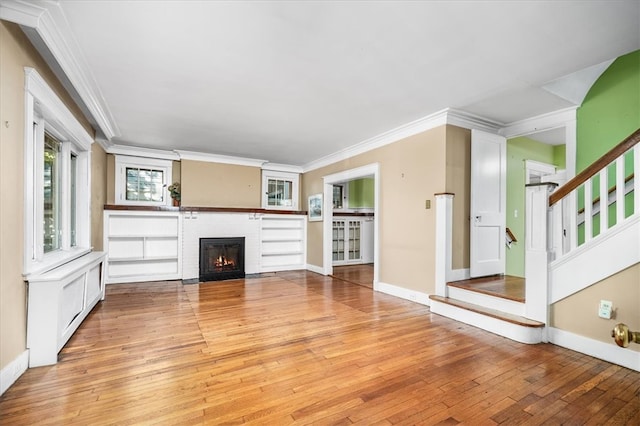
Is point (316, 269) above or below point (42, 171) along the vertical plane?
below

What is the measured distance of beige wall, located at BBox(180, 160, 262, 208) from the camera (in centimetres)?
613

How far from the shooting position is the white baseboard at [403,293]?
4025 mm

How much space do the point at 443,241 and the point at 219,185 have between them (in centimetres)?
472

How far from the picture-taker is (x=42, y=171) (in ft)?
8.64

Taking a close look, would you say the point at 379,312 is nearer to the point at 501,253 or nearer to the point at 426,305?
the point at 426,305

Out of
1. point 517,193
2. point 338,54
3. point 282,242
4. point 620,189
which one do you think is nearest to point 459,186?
point 620,189

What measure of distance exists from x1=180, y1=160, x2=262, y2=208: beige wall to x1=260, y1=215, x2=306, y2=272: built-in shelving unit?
0.62 meters

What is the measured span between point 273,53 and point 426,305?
352cm

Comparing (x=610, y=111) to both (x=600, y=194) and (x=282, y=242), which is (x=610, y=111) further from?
(x=282, y=242)

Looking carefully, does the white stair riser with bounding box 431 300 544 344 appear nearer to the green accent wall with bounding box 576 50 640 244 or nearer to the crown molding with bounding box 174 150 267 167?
the green accent wall with bounding box 576 50 640 244

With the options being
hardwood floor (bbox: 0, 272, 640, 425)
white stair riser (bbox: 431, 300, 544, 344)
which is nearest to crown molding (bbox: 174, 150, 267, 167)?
hardwood floor (bbox: 0, 272, 640, 425)

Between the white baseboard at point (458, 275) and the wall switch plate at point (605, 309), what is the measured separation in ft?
4.93

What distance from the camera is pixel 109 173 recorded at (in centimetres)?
571

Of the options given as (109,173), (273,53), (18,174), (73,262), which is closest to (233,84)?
(273,53)
